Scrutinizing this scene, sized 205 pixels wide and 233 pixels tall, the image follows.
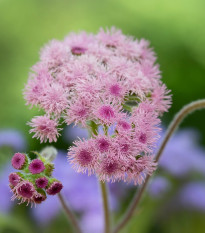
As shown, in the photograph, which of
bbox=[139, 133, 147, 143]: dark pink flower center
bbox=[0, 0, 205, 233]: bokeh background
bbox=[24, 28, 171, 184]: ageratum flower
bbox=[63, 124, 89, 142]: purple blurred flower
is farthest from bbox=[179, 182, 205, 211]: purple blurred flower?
bbox=[139, 133, 147, 143]: dark pink flower center

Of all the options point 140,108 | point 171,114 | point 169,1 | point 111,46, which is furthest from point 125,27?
point 140,108

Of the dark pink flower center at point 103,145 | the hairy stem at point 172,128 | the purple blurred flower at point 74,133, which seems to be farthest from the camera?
the purple blurred flower at point 74,133

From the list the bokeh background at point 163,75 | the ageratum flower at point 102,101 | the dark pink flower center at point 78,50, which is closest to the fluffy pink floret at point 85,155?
the ageratum flower at point 102,101

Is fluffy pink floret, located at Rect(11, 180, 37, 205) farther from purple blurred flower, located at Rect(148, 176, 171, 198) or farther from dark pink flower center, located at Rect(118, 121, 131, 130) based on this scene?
purple blurred flower, located at Rect(148, 176, 171, 198)

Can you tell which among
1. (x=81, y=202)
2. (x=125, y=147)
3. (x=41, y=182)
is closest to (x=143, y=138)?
(x=125, y=147)

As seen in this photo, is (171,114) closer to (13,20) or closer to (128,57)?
(128,57)

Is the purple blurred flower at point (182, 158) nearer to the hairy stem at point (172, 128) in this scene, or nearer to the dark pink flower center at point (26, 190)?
the hairy stem at point (172, 128)
